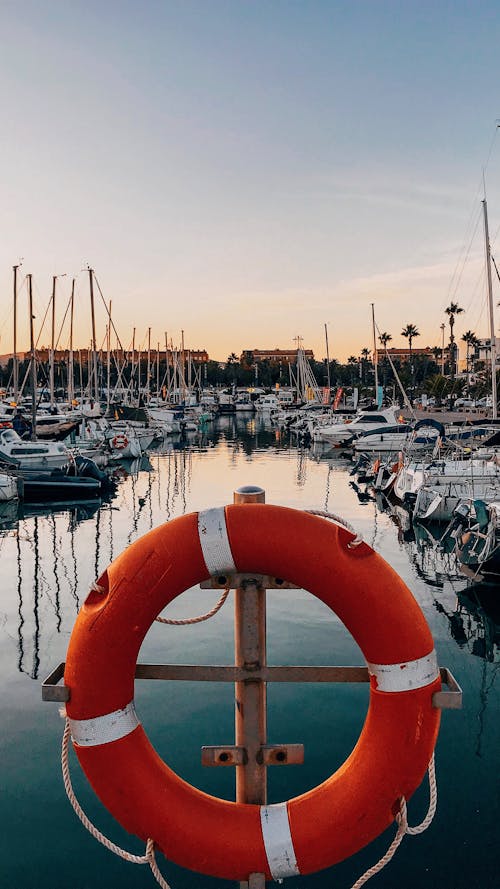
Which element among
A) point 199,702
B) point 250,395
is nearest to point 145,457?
point 199,702

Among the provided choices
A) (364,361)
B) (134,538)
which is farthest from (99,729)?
(364,361)

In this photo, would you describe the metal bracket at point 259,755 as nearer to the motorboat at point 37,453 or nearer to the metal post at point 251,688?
the metal post at point 251,688

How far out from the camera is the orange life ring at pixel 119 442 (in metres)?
33.3

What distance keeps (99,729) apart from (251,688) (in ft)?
2.25

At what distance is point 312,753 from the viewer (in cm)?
634

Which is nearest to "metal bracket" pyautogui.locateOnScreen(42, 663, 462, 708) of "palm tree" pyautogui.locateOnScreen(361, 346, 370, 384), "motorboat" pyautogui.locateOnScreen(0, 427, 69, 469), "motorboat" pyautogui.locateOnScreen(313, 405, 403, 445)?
"motorboat" pyautogui.locateOnScreen(0, 427, 69, 469)

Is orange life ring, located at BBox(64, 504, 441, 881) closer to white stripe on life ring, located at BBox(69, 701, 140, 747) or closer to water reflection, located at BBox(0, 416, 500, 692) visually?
white stripe on life ring, located at BBox(69, 701, 140, 747)

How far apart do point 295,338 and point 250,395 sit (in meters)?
15.3

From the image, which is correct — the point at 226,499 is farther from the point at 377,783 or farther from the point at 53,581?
the point at 377,783

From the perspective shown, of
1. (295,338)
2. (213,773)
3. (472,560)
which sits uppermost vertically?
(295,338)

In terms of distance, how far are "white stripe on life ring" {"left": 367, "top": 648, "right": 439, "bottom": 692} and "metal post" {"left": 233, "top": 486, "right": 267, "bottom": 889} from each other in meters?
0.55

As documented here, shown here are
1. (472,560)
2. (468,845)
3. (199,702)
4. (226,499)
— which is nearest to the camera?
(468,845)

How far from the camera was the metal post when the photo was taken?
2893 millimetres

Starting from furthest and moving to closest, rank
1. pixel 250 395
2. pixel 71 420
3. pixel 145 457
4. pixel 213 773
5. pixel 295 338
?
1. pixel 250 395
2. pixel 295 338
3. pixel 145 457
4. pixel 71 420
5. pixel 213 773
